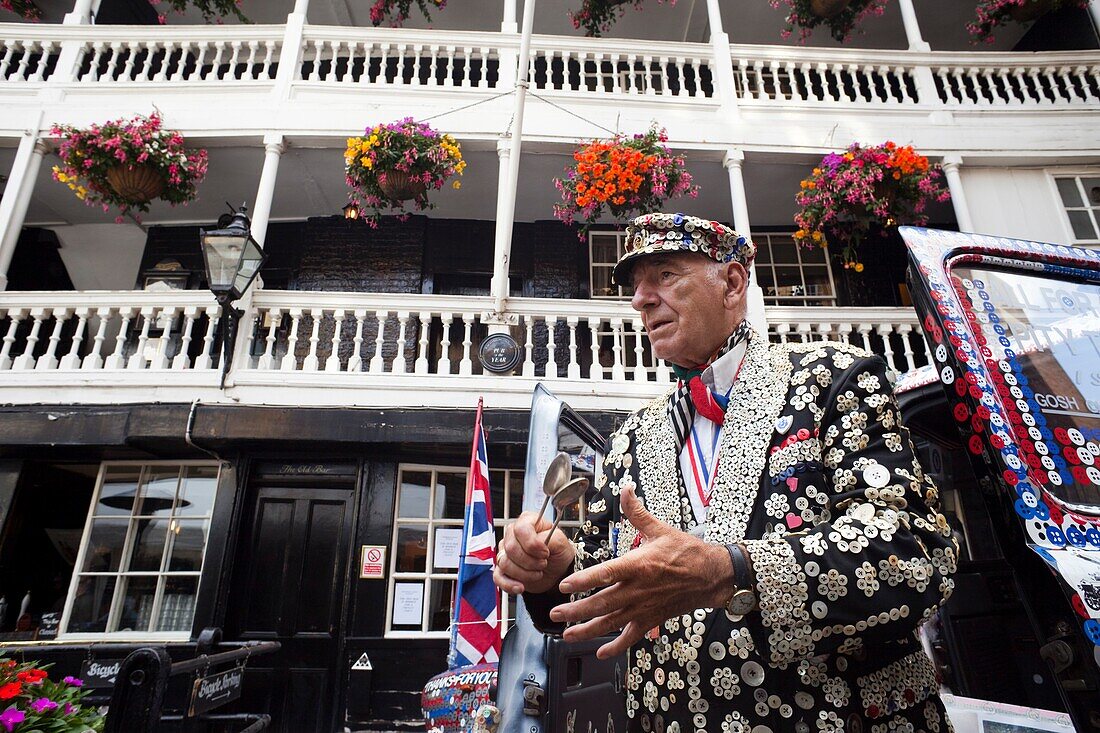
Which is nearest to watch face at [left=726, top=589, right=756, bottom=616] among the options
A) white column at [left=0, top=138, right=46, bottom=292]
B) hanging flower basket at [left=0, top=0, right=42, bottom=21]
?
white column at [left=0, top=138, right=46, bottom=292]

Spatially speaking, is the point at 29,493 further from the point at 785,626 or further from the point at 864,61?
the point at 864,61

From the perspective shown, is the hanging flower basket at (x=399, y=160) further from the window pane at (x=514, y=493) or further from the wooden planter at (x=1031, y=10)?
the wooden planter at (x=1031, y=10)

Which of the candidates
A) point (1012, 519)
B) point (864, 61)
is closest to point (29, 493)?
point (1012, 519)

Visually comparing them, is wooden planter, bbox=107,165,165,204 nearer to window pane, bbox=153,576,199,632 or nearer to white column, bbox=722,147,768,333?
window pane, bbox=153,576,199,632

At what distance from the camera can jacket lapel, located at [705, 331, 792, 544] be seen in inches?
56.1

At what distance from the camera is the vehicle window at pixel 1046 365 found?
4.58ft

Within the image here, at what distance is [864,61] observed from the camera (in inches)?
312

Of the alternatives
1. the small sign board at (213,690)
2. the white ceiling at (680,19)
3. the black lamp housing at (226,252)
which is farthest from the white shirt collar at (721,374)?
the white ceiling at (680,19)

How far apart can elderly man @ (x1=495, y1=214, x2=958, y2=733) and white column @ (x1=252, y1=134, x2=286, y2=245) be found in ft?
19.5

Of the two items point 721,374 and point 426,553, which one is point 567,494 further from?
point 426,553

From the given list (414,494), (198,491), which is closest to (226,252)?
(198,491)

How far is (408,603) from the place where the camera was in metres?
5.86

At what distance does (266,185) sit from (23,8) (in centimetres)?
526

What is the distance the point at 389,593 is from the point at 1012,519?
5640mm
